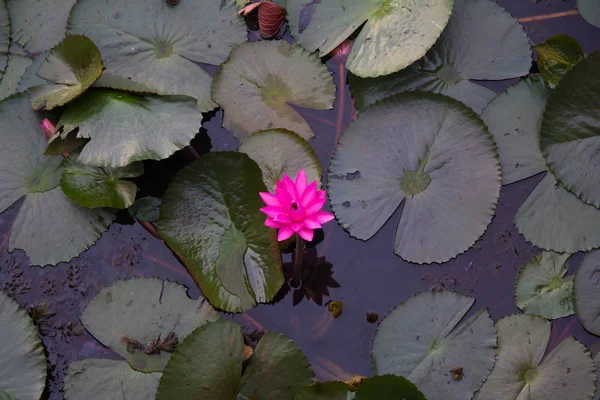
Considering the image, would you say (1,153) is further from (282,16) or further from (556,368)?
(556,368)

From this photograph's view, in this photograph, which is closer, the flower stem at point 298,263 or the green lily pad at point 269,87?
the flower stem at point 298,263

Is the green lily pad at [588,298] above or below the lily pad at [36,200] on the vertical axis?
below

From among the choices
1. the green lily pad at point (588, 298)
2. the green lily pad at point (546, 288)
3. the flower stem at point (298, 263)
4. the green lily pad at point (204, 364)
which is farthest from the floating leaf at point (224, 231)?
the green lily pad at point (588, 298)

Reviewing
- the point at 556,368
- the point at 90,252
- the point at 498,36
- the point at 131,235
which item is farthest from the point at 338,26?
the point at 556,368

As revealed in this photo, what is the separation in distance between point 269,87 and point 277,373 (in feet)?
4.31

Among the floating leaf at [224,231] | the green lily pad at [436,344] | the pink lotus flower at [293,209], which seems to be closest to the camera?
the pink lotus flower at [293,209]

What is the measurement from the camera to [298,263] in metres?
2.38

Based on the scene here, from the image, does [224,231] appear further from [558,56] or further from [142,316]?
[558,56]

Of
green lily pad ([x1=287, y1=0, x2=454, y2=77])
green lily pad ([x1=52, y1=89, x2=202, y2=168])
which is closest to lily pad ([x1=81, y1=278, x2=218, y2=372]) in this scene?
green lily pad ([x1=52, y1=89, x2=202, y2=168])

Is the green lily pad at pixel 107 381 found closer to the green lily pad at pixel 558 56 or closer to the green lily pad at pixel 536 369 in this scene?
the green lily pad at pixel 536 369

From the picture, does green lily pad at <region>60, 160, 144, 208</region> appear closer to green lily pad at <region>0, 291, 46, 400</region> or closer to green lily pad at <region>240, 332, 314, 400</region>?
green lily pad at <region>0, 291, 46, 400</region>

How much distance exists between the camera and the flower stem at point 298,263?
2258 mm

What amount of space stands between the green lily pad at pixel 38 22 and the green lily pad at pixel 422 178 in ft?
5.20

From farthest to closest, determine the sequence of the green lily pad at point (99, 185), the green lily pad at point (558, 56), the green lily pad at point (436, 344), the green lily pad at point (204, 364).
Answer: the green lily pad at point (558, 56) < the green lily pad at point (99, 185) < the green lily pad at point (436, 344) < the green lily pad at point (204, 364)
